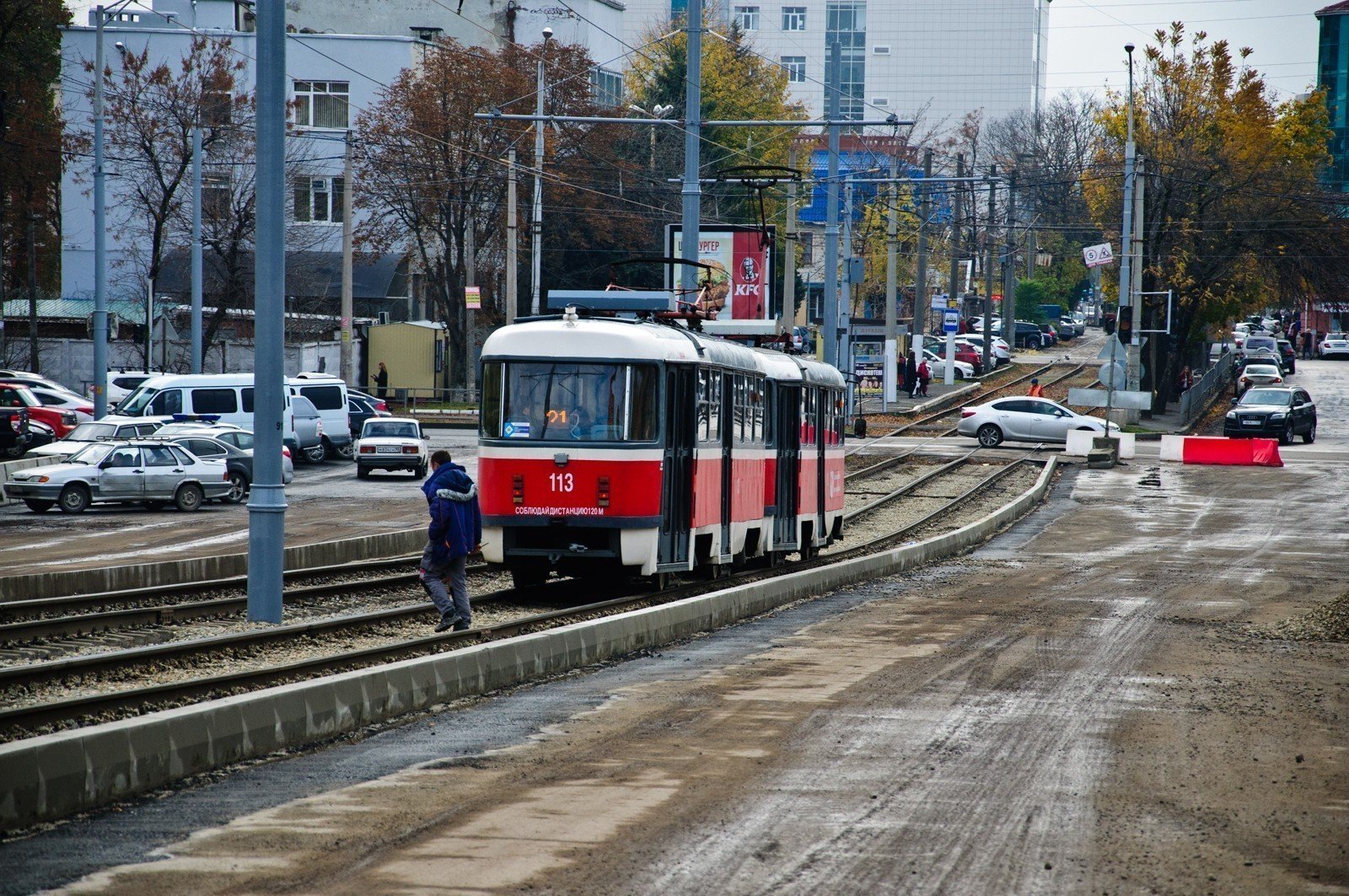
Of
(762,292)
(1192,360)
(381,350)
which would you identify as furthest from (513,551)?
(1192,360)

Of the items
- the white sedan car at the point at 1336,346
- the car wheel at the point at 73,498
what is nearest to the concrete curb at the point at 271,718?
the car wheel at the point at 73,498

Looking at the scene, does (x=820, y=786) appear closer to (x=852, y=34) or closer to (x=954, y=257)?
(x=954, y=257)

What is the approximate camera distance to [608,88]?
86312 mm

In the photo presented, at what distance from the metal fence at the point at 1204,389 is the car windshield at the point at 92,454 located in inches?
1552

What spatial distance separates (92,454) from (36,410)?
41.4ft

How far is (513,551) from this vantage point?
17.7 metres

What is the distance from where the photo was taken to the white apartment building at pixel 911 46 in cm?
14700

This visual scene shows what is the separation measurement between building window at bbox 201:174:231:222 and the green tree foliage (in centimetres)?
3240

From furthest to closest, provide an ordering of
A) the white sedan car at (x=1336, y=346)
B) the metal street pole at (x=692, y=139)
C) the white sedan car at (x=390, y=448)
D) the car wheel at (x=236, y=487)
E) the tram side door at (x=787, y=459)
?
1. the white sedan car at (x=1336, y=346)
2. the white sedan car at (x=390, y=448)
3. the car wheel at (x=236, y=487)
4. the metal street pole at (x=692, y=139)
5. the tram side door at (x=787, y=459)

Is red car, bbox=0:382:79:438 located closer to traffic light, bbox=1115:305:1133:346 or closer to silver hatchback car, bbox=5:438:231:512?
silver hatchback car, bbox=5:438:231:512

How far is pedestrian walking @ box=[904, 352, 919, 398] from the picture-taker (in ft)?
216

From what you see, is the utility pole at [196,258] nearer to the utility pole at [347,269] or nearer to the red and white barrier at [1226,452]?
the utility pole at [347,269]

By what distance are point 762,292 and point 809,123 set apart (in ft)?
23.0

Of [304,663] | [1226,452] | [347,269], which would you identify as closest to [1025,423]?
[1226,452]
